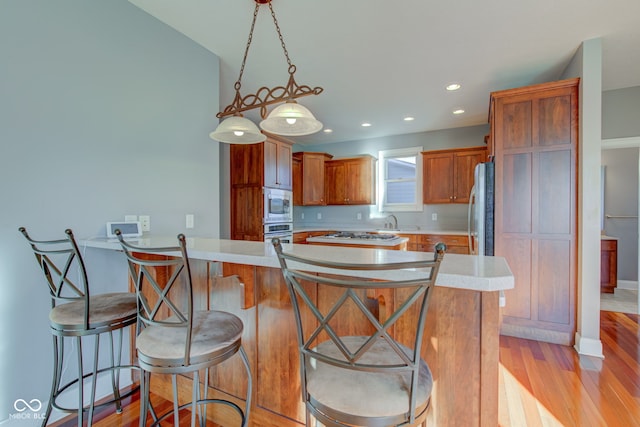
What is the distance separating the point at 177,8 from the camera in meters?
2.13

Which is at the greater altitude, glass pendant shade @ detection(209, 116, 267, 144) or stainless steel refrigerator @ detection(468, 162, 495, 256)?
glass pendant shade @ detection(209, 116, 267, 144)

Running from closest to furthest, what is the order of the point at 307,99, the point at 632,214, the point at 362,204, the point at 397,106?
the point at 307,99 → the point at 397,106 → the point at 632,214 → the point at 362,204

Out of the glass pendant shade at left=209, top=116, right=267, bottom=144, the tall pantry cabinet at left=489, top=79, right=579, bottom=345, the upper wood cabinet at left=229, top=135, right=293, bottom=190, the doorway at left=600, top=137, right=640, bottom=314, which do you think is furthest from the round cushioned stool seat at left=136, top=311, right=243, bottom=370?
the doorway at left=600, top=137, right=640, bottom=314

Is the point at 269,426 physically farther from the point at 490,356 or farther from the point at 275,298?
the point at 490,356

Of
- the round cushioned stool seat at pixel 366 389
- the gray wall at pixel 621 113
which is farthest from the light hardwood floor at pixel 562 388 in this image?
the gray wall at pixel 621 113

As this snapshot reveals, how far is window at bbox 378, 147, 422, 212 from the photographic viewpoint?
5.37 m

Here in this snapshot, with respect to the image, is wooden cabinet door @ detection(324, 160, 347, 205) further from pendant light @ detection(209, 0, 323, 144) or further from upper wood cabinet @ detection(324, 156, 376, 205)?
pendant light @ detection(209, 0, 323, 144)

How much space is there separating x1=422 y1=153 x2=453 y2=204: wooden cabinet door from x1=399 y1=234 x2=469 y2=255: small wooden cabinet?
679 mm

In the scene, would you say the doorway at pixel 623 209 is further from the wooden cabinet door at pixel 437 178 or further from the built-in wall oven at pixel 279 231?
the built-in wall oven at pixel 279 231

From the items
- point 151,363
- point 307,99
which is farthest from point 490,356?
point 307,99

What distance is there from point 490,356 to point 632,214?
5373mm

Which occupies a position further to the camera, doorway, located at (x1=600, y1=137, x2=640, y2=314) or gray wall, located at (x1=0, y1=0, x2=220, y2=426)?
doorway, located at (x1=600, y1=137, x2=640, y2=314)

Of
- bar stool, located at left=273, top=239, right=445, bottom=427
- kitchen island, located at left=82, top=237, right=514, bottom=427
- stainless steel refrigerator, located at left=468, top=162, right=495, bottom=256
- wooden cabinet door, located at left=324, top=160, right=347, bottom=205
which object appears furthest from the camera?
wooden cabinet door, located at left=324, top=160, right=347, bottom=205

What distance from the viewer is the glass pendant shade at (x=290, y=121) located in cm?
174
